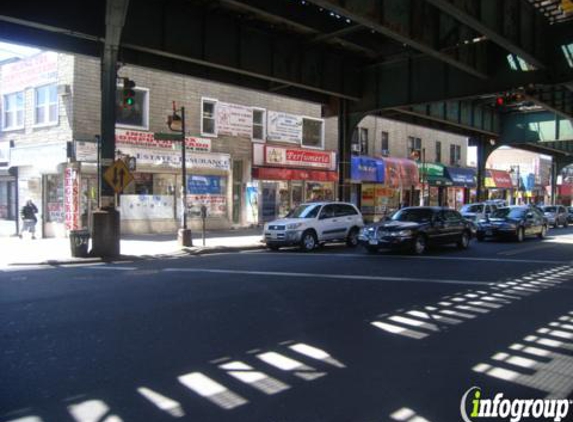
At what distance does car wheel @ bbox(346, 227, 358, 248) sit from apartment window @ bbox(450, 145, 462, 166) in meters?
26.6

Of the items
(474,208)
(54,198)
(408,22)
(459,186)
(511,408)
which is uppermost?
(408,22)

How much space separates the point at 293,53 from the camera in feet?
63.4

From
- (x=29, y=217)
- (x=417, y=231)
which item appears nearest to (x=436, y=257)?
(x=417, y=231)

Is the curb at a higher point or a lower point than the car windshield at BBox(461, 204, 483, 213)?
lower

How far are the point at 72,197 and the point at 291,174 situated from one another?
1204cm

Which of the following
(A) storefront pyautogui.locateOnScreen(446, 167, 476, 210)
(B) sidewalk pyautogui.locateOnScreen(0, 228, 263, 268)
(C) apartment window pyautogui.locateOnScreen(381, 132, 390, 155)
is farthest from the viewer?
(A) storefront pyautogui.locateOnScreen(446, 167, 476, 210)

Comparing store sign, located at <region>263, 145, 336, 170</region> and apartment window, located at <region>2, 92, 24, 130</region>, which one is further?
store sign, located at <region>263, 145, 336, 170</region>

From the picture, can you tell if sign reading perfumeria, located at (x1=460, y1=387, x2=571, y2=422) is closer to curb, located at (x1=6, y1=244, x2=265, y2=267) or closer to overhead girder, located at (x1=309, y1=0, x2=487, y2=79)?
overhead girder, located at (x1=309, y1=0, x2=487, y2=79)

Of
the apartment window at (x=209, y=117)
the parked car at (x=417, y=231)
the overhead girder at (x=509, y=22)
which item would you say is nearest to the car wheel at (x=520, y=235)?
the parked car at (x=417, y=231)

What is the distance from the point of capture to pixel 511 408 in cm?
461

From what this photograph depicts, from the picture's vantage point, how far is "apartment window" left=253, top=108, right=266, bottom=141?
28938mm

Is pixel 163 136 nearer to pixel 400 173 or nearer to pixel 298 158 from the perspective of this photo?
pixel 298 158

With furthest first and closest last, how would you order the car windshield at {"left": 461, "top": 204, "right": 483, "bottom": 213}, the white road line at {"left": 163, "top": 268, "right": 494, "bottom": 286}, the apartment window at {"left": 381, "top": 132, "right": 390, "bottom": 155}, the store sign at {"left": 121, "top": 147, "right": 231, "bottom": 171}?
the apartment window at {"left": 381, "top": 132, "right": 390, "bottom": 155}
the car windshield at {"left": 461, "top": 204, "right": 483, "bottom": 213}
the store sign at {"left": 121, "top": 147, "right": 231, "bottom": 171}
the white road line at {"left": 163, "top": 268, "right": 494, "bottom": 286}

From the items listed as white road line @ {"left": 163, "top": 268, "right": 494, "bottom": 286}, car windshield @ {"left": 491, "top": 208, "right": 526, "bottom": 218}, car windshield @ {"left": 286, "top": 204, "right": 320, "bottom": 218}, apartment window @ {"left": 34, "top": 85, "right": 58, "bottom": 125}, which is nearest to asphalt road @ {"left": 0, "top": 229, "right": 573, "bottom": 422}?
white road line @ {"left": 163, "top": 268, "right": 494, "bottom": 286}
